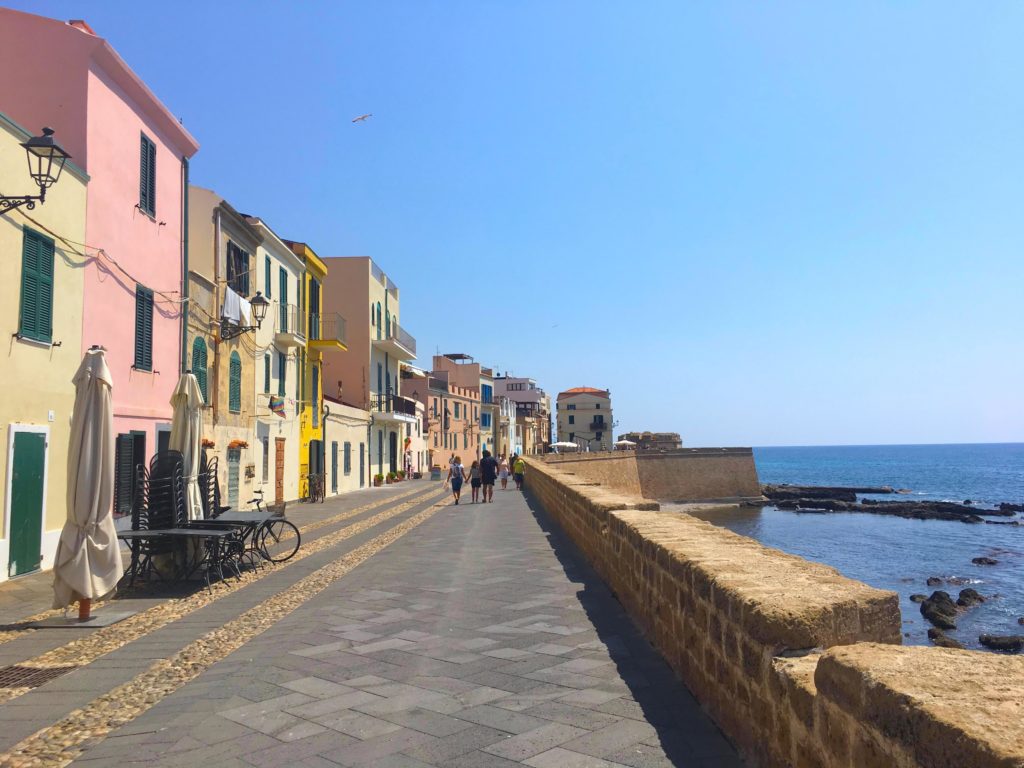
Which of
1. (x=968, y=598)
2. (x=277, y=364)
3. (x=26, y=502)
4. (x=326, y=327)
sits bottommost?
(x=968, y=598)

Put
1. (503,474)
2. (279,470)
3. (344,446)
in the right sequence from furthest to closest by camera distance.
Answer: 1. (503,474)
2. (344,446)
3. (279,470)

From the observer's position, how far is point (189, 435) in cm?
1018

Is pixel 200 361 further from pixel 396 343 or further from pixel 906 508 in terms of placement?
pixel 906 508

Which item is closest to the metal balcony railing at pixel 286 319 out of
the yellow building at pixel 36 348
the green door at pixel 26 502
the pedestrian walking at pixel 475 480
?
the pedestrian walking at pixel 475 480

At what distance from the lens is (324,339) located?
2577cm

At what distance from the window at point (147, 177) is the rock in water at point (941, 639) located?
16.6 meters

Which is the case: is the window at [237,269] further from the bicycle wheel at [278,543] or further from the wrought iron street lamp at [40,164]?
the wrought iron street lamp at [40,164]

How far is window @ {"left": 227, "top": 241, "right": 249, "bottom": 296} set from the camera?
18.9m

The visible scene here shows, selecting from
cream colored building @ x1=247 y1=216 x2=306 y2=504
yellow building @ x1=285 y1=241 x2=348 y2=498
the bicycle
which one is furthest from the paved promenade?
yellow building @ x1=285 y1=241 x2=348 y2=498

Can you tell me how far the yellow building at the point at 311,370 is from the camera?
24391 millimetres

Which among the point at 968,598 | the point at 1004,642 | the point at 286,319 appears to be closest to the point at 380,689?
the point at 1004,642

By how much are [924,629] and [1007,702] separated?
57.1ft

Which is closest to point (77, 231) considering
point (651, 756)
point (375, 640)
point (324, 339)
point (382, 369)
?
point (375, 640)

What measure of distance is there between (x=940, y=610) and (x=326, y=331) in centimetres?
2015
